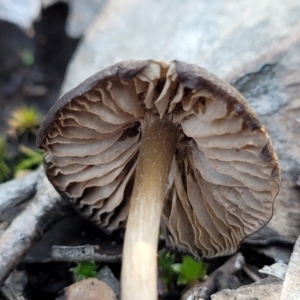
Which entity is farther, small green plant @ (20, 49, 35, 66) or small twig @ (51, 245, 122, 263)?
small green plant @ (20, 49, 35, 66)

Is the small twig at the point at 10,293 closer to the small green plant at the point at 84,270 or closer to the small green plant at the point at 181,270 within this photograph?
the small green plant at the point at 84,270

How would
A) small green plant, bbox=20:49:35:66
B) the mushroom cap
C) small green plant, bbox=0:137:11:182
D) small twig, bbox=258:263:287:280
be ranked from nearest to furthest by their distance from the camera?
the mushroom cap, small twig, bbox=258:263:287:280, small green plant, bbox=0:137:11:182, small green plant, bbox=20:49:35:66

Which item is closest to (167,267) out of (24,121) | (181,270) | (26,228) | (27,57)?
(181,270)

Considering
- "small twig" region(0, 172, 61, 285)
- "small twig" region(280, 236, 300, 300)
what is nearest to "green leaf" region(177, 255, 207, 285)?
"small twig" region(280, 236, 300, 300)

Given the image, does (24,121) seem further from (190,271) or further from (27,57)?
(190,271)

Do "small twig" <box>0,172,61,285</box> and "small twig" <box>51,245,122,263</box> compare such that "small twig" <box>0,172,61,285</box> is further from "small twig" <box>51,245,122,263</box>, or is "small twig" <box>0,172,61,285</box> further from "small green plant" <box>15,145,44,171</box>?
"small green plant" <box>15,145,44,171</box>

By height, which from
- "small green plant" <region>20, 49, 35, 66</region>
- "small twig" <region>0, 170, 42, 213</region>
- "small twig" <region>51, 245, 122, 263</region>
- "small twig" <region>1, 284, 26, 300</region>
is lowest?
"small twig" <region>1, 284, 26, 300</region>

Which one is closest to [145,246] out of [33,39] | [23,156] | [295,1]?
[23,156]
